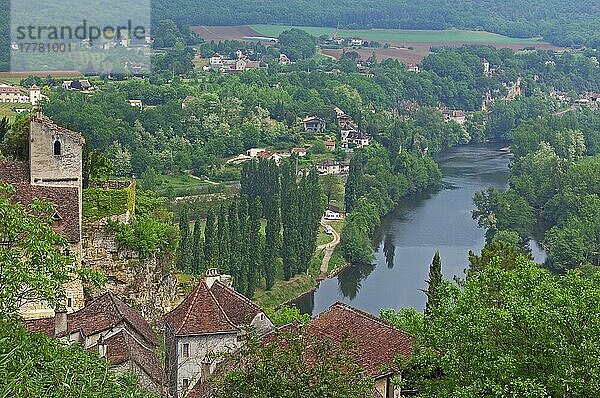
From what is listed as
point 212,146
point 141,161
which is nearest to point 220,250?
point 141,161

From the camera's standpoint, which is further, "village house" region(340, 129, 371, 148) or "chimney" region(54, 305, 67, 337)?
"village house" region(340, 129, 371, 148)

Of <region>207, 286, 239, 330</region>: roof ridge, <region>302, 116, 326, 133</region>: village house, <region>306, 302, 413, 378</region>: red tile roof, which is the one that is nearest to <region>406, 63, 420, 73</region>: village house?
<region>302, 116, 326, 133</region>: village house

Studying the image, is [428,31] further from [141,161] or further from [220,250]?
[220,250]

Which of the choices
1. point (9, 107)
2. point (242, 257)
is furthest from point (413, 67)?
point (242, 257)

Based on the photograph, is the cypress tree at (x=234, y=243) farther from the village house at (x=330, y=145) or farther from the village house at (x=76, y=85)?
the village house at (x=76, y=85)

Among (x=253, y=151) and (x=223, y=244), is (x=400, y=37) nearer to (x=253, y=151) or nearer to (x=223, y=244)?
(x=253, y=151)

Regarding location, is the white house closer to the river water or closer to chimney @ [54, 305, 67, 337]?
the river water

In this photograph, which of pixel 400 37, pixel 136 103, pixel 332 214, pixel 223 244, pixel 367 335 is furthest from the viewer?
pixel 400 37
